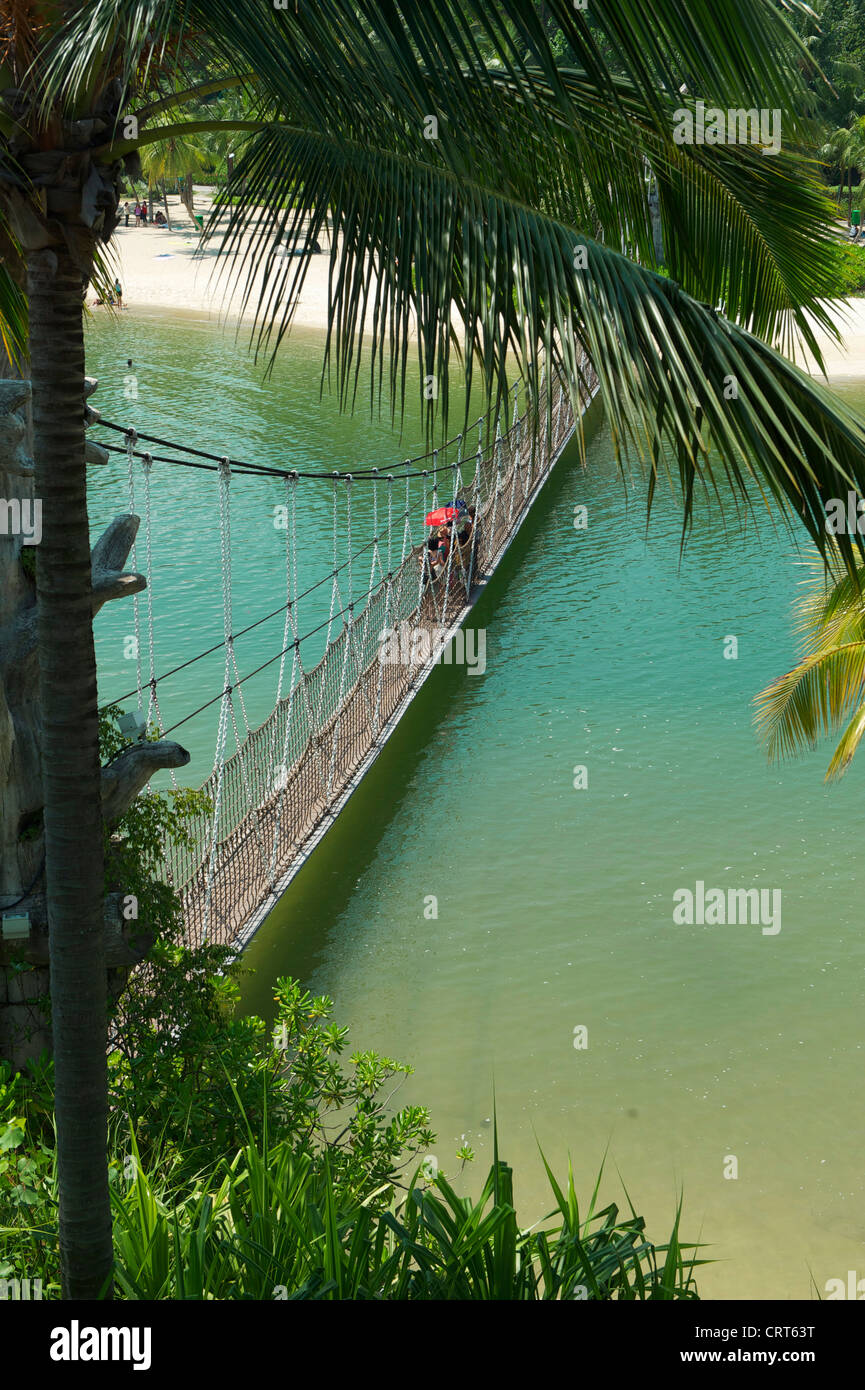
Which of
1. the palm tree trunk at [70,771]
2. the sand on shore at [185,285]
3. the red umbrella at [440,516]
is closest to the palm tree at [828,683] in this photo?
the palm tree trunk at [70,771]

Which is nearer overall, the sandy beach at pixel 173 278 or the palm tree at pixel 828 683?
the palm tree at pixel 828 683

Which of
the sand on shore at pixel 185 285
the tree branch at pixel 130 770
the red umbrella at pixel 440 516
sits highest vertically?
the sand on shore at pixel 185 285

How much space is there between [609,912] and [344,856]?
1.65 metres

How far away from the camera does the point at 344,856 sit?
26.1 ft

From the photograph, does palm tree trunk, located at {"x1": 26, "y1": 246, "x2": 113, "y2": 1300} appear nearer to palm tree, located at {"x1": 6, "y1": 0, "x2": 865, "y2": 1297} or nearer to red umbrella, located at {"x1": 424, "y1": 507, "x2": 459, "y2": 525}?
palm tree, located at {"x1": 6, "y1": 0, "x2": 865, "y2": 1297}

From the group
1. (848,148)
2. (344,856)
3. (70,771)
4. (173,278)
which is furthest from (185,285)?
(70,771)

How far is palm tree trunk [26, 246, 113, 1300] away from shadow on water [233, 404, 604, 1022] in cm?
222

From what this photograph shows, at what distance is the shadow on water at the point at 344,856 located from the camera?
678 cm

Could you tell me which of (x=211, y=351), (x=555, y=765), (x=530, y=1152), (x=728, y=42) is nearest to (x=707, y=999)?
(x=530, y=1152)

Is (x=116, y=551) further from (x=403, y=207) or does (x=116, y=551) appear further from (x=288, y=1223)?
(x=403, y=207)

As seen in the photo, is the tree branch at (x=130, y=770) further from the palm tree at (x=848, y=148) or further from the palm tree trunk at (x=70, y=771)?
the palm tree at (x=848, y=148)

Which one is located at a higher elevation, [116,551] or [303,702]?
[116,551]
